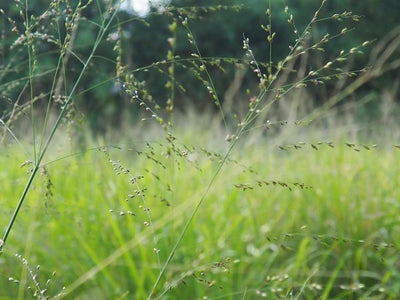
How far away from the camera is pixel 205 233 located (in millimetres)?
2898

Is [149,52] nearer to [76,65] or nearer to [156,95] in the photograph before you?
[156,95]

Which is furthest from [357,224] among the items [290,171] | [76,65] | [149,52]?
[149,52]

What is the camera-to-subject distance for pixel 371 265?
117 inches

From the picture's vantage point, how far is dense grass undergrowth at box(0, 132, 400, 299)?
2566mm

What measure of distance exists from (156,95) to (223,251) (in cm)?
1028

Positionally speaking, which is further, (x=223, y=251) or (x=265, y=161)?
(x=265, y=161)

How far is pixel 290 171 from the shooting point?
423 centimetres

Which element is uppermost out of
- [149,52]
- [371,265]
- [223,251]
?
[149,52]

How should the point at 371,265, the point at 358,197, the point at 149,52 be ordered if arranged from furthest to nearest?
the point at 149,52 → the point at 358,197 → the point at 371,265

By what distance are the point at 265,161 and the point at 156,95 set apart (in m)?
8.81

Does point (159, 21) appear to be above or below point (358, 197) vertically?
above

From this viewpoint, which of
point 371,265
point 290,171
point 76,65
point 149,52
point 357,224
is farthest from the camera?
point 149,52

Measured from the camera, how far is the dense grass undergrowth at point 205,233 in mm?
2566

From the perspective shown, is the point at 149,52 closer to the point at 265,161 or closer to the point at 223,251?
the point at 265,161
